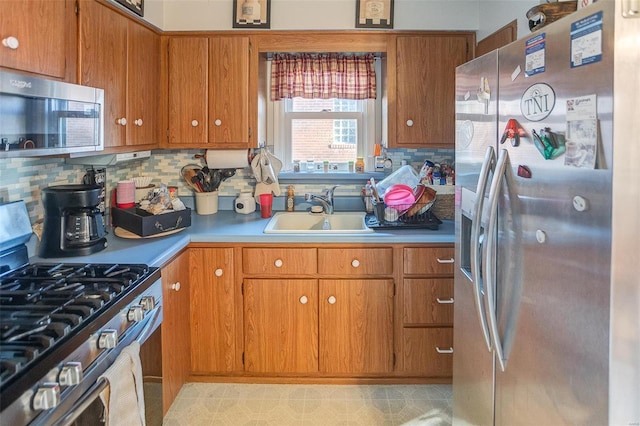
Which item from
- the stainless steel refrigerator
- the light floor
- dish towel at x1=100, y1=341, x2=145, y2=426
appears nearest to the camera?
the stainless steel refrigerator

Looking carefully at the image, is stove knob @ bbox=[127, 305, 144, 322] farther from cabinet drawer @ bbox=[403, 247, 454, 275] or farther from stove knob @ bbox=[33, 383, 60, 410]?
cabinet drawer @ bbox=[403, 247, 454, 275]

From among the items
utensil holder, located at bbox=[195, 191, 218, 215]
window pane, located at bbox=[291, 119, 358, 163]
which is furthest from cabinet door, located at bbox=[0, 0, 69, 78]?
window pane, located at bbox=[291, 119, 358, 163]

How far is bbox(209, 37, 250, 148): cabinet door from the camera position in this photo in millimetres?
2830

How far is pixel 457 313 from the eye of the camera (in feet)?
6.47

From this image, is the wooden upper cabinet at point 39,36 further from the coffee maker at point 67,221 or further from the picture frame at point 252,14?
the picture frame at point 252,14

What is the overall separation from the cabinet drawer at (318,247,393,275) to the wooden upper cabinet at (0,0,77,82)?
4.67ft

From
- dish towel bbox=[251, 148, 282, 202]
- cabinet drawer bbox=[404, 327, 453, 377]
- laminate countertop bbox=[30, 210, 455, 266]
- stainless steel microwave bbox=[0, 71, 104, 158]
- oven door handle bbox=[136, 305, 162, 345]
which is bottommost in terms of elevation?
cabinet drawer bbox=[404, 327, 453, 377]

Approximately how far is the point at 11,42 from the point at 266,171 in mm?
1665

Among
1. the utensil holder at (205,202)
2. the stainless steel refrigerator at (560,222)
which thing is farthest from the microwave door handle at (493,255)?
the utensil holder at (205,202)

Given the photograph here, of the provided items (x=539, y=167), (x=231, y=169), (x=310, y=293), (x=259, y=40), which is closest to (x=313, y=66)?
(x=259, y=40)

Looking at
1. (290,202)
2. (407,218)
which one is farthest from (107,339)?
(290,202)

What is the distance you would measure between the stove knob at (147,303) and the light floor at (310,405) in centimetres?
88

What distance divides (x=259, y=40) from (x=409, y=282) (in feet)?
5.37

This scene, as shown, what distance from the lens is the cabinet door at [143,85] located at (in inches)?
97.8
